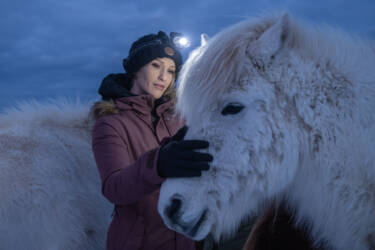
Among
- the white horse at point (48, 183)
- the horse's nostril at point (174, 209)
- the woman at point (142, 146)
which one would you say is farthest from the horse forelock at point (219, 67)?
the white horse at point (48, 183)

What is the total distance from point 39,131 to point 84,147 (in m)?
0.47

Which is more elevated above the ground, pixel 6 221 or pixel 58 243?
pixel 6 221

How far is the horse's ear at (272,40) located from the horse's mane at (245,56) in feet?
0.21

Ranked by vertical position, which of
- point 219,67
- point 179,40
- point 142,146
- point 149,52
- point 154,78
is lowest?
point 142,146

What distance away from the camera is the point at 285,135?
4.29 feet

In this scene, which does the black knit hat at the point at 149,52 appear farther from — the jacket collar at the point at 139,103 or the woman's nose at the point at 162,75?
the jacket collar at the point at 139,103

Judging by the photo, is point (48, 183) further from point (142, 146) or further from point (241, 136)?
point (241, 136)

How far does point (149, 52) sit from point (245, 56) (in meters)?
1.07

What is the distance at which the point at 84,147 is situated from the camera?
9.23ft

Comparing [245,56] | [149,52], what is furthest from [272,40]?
[149,52]

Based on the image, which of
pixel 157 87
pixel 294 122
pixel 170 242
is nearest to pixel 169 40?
pixel 157 87

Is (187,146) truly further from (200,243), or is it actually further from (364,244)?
(200,243)

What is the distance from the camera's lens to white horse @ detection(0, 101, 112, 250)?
2059 millimetres

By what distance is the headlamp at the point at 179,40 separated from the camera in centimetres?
251
